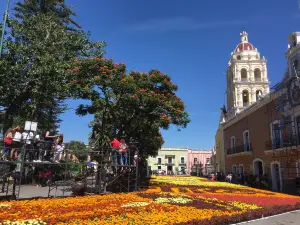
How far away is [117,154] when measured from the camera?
15188 mm

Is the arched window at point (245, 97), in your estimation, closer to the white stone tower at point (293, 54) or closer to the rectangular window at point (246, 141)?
the rectangular window at point (246, 141)

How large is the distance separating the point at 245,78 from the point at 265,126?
17051 mm

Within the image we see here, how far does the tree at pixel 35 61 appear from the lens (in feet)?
64.0

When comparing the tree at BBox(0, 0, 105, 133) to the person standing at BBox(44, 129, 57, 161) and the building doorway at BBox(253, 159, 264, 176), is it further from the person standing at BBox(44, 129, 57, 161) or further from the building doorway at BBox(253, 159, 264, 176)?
the building doorway at BBox(253, 159, 264, 176)

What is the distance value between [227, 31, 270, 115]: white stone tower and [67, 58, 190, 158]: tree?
22.2m

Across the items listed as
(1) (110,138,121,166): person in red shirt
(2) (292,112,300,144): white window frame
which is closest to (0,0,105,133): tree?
(1) (110,138,121,166): person in red shirt

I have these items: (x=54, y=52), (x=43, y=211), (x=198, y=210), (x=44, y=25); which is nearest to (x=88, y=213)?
(x=43, y=211)

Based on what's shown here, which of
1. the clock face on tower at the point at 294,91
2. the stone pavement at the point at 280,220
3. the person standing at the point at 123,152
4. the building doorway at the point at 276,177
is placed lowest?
the stone pavement at the point at 280,220

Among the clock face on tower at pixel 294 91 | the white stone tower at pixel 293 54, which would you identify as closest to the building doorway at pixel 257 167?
the clock face on tower at pixel 294 91

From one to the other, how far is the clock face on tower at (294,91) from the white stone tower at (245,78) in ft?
53.6

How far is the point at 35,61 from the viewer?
20.4m

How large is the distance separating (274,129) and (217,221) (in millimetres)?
18027

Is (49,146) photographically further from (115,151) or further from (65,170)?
(115,151)

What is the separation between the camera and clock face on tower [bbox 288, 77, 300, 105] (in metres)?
19.9
